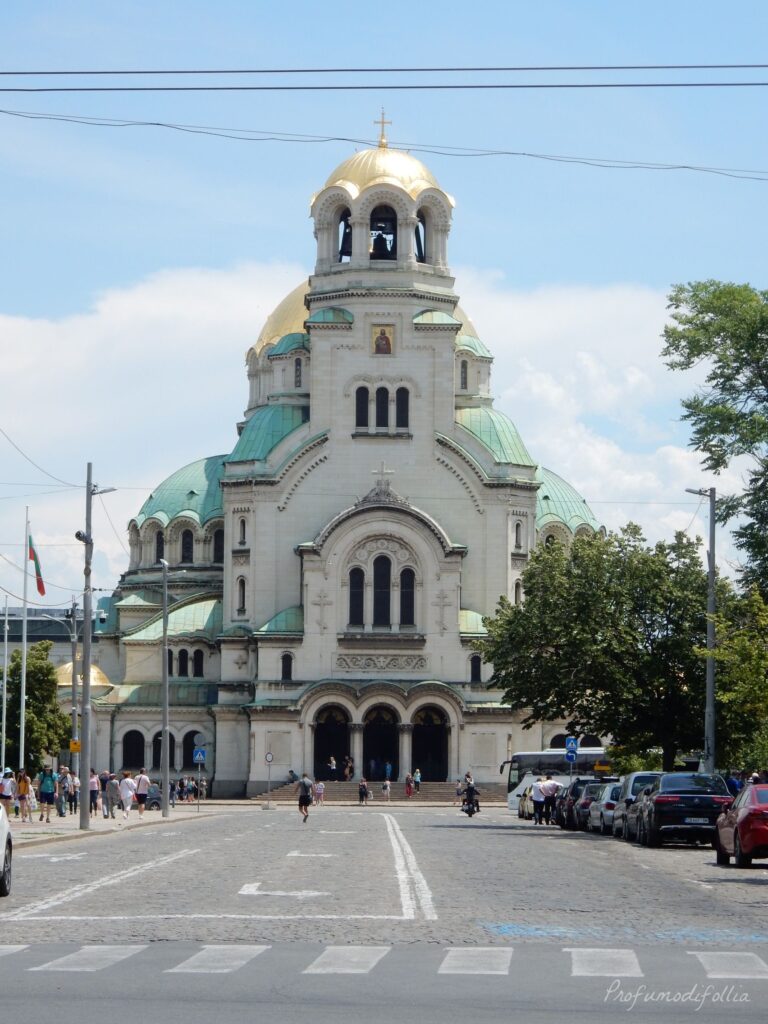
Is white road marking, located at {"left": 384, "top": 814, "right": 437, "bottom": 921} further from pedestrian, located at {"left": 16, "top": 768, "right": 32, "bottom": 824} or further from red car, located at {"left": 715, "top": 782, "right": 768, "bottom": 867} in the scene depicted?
pedestrian, located at {"left": 16, "top": 768, "right": 32, "bottom": 824}

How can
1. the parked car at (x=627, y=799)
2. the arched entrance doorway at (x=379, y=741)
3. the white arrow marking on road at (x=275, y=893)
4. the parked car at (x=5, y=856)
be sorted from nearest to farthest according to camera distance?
the parked car at (x=5, y=856) < the white arrow marking on road at (x=275, y=893) < the parked car at (x=627, y=799) < the arched entrance doorway at (x=379, y=741)

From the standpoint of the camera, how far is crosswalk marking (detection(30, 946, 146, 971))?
47.3 feet

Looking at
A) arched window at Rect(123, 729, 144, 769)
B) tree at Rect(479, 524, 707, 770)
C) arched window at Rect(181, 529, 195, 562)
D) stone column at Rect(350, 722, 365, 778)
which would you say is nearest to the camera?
tree at Rect(479, 524, 707, 770)

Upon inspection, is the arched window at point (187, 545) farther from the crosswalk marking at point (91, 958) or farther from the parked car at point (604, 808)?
the crosswalk marking at point (91, 958)

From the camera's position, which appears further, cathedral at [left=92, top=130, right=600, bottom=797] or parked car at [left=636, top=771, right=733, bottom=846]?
cathedral at [left=92, top=130, right=600, bottom=797]

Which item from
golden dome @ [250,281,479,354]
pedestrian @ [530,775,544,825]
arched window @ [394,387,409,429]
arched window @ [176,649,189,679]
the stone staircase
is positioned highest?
golden dome @ [250,281,479,354]

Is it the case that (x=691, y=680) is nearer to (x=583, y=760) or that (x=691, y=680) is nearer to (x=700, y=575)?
(x=700, y=575)


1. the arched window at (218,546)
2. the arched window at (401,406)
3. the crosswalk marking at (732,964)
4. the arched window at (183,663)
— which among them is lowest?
the crosswalk marking at (732,964)

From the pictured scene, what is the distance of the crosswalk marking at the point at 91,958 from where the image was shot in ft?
47.3

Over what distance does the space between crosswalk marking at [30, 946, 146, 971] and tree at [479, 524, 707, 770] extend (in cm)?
3682

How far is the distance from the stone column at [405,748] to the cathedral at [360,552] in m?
0.08

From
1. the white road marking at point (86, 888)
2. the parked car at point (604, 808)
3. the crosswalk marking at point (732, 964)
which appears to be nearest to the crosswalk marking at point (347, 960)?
the crosswalk marking at point (732, 964)

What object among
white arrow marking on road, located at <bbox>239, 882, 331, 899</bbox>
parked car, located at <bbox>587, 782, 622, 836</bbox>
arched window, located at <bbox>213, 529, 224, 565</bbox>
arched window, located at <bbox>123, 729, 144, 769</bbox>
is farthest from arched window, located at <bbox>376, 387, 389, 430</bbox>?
white arrow marking on road, located at <bbox>239, 882, 331, 899</bbox>

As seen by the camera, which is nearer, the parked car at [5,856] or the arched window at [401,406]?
the parked car at [5,856]
